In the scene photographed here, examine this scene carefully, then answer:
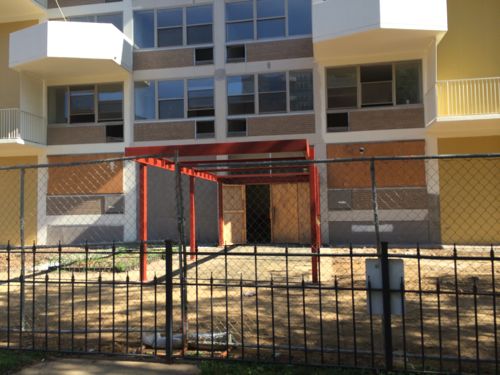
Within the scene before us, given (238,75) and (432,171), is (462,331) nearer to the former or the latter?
(432,171)

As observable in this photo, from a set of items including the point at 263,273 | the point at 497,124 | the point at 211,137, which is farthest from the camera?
the point at 211,137

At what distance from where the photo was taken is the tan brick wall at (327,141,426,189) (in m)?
15.6

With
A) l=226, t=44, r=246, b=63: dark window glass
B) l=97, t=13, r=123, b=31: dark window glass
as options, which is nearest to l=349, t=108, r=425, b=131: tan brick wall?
l=226, t=44, r=246, b=63: dark window glass

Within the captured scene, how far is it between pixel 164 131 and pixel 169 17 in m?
4.72

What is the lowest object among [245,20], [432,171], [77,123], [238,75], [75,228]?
[75,228]

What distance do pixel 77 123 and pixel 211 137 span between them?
5670 millimetres

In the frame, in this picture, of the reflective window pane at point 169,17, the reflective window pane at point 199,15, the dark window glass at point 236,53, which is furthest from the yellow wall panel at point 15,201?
the dark window glass at point 236,53

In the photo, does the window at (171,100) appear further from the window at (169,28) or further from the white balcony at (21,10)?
the white balcony at (21,10)

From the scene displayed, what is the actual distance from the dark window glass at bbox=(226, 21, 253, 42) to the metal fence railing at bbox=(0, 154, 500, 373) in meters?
5.73

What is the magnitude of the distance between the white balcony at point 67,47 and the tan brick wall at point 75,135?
2.38 m

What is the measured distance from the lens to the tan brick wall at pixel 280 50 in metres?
16.8

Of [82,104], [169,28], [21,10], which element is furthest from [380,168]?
[21,10]

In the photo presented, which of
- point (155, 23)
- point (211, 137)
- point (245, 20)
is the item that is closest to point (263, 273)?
point (211, 137)

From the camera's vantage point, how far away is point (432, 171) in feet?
51.1
